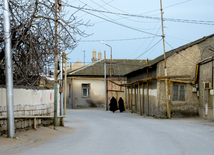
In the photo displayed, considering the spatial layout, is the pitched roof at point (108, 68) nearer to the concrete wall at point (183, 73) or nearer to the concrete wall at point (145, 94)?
the concrete wall at point (145, 94)

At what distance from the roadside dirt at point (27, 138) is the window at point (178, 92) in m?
12.3

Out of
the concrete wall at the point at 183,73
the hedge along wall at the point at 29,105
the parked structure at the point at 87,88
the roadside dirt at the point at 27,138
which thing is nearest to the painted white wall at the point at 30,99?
the hedge along wall at the point at 29,105

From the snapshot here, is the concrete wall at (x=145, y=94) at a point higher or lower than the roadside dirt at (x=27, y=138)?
higher

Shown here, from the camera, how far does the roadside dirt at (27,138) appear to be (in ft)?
29.1

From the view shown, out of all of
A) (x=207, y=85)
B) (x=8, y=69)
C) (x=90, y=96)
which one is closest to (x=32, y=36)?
(x=8, y=69)

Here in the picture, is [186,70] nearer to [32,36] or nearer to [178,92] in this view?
[178,92]

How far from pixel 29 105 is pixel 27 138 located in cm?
212

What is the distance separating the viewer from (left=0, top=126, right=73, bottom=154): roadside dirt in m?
8.88

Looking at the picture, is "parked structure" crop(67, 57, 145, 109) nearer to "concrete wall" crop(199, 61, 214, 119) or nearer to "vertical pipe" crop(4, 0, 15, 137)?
"concrete wall" crop(199, 61, 214, 119)

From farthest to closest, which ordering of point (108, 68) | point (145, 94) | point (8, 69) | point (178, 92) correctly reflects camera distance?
point (108, 68) → point (145, 94) → point (178, 92) → point (8, 69)

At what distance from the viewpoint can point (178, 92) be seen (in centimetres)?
2325

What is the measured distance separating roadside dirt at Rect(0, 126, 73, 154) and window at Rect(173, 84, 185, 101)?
40.4 ft

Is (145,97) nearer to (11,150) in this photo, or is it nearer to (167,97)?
(167,97)

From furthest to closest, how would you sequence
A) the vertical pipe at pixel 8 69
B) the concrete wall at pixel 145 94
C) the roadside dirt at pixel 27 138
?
the concrete wall at pixel 145 94, the vertical pipe at pixel 8 69, the roadside dirt at pixel 27 138
